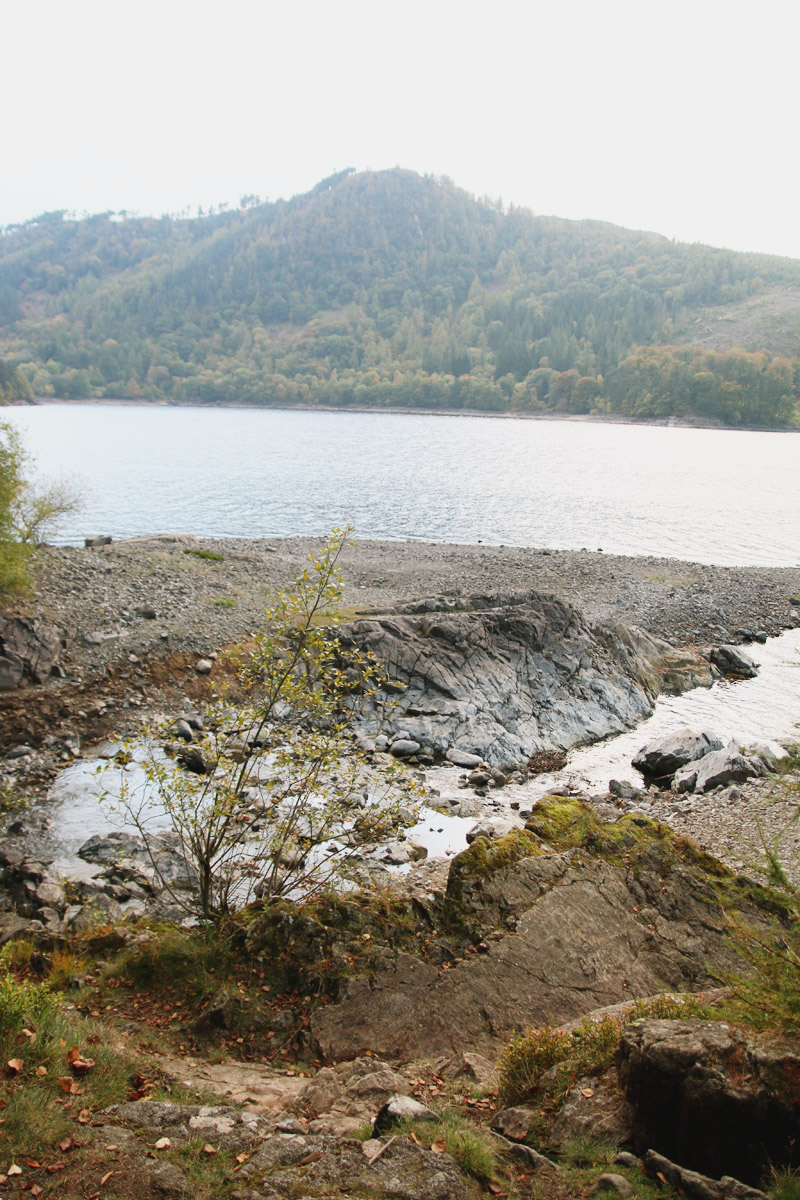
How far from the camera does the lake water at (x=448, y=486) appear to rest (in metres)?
55.9

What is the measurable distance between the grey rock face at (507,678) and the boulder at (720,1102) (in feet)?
45.7

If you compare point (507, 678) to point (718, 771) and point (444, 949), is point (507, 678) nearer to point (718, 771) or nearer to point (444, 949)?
point (718, 771)

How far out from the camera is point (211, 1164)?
5.84 m

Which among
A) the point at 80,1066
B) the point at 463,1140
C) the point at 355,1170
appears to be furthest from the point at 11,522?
the point at 463,1140


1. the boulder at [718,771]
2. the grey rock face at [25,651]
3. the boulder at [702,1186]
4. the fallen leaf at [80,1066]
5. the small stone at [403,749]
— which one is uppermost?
the boulder at [702,1186]

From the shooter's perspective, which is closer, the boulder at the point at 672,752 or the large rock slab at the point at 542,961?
the large rock slab at the point at 542,961

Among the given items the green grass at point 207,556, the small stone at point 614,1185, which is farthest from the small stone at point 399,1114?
the green grass at point 207,556

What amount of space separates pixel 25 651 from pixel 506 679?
14.8 m

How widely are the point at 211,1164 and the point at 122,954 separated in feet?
15.8

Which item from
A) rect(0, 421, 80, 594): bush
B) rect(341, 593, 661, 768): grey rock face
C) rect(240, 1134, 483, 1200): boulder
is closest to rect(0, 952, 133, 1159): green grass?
rect(240, 1134, 483, 1200): boulder

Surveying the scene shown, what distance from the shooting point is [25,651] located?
21.0m

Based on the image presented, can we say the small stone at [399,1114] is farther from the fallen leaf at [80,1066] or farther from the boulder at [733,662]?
the boulder at [733,662]

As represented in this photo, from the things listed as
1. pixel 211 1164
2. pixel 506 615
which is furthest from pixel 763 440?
pixel 211 1164

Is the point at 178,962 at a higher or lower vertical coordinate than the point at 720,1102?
lower
